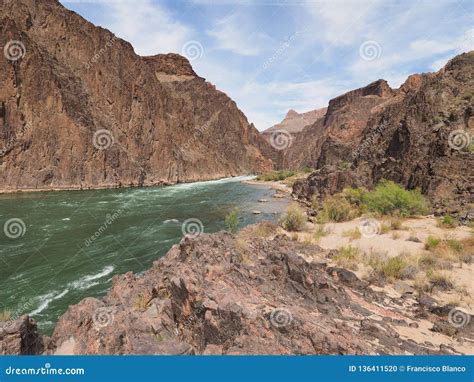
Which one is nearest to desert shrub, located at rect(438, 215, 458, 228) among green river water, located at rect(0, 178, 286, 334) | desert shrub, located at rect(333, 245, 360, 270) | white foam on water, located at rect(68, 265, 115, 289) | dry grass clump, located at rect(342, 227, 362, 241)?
dry grass clump, located at rect(342, 227, 362, 241)

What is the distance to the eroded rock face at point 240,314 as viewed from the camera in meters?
5.50

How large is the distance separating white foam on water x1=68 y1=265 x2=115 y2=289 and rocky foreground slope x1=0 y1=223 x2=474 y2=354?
463cm

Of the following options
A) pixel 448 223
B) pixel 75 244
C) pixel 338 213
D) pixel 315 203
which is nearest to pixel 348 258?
pixel 448 223

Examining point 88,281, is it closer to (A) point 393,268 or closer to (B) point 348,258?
(B) point 348,258

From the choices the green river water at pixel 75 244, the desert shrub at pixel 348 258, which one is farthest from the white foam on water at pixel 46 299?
the desert shrub at pixel 348 258

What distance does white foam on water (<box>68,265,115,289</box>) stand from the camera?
12.6 metres

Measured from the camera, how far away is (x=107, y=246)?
18672 mm

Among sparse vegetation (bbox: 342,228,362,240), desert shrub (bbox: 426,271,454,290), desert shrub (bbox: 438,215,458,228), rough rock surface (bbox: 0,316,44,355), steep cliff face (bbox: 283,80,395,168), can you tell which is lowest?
desert shrub (bbox: 426,271,454,290)

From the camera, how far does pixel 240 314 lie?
19.0ft

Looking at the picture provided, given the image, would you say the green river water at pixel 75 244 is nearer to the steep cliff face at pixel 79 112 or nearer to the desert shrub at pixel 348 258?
the desert shrub at pixel 348 258

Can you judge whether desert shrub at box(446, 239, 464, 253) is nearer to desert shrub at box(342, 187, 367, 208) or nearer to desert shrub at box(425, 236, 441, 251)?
desert shrub at box(425, 236, 441, 251)

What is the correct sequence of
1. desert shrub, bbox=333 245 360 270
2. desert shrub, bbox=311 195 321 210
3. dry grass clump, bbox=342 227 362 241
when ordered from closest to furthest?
desert shrub, bbox=333 245 360 270, dry grass clump, bbox=342 227 362 241, desert shrub, bbox=311 195 321 210

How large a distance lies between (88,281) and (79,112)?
55918mm

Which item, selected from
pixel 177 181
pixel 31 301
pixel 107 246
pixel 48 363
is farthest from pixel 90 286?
pixel 177 181
